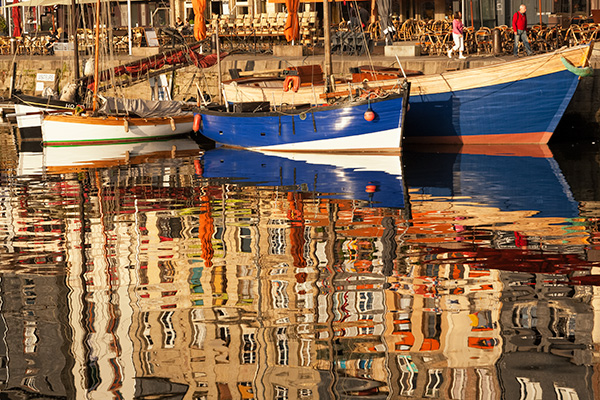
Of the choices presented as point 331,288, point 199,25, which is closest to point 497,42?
point 199,25

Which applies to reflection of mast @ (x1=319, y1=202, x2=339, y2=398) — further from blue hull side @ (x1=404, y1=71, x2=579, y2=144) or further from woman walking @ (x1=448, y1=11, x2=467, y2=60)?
woman walking @ (x1=448, y1=11, x2=467, y2=60)

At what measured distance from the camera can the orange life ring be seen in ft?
84.6

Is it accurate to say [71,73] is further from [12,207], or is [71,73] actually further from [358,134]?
[12,207]

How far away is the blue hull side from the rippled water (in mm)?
5213

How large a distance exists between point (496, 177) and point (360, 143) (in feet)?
17.1

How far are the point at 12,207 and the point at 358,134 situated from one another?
380 inches

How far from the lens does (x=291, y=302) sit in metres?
10.2

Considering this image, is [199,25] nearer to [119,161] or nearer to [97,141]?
[97,141]

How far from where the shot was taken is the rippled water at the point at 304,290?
8117mm

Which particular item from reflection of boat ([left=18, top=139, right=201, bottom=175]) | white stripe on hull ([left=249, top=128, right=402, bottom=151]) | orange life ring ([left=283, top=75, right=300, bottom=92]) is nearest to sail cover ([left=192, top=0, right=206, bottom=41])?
reflection of boat ([left=18, top=139, right=201, bottom=175])

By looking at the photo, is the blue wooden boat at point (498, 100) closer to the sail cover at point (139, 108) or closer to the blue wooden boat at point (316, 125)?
the blue wooden boat at point (316, 125)

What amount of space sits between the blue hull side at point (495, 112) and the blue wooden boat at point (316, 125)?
1.79m

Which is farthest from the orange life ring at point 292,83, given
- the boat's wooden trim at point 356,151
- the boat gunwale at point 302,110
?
the boat's wooden trim at point 356,151

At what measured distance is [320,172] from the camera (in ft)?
71.2
